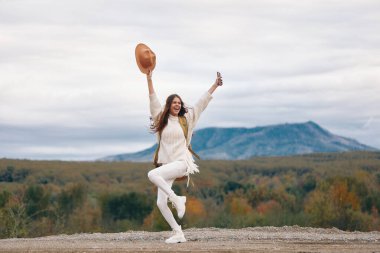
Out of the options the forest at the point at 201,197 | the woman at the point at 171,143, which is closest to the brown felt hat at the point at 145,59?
the woman at the point at 171,143

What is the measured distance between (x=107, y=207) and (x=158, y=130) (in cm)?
6856

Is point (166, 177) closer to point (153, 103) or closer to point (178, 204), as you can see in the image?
point (178, 204)

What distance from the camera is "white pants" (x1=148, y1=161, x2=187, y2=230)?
18.4 meters

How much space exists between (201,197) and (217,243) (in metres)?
80.8

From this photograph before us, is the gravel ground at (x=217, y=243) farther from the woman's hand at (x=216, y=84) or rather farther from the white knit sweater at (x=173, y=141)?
the woman's hand at (x=216, y=84)

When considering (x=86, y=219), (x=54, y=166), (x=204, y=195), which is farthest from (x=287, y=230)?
(x=54, y=166)

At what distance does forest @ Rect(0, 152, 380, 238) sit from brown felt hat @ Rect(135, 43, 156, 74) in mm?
2621

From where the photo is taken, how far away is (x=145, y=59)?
18969 millimetres

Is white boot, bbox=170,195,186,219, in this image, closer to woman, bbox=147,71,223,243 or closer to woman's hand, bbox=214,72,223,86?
woman, bbox=147,71,223,243

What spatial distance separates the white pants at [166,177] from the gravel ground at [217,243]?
0.81m

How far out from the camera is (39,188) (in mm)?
82938

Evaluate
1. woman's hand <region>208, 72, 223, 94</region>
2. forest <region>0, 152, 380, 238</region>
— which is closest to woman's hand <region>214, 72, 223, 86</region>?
woman's hand <region>208, 72, 223, 94</region>

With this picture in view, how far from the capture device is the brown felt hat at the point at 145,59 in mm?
18969

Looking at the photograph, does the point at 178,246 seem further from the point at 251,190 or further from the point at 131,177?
the point at 131,177
